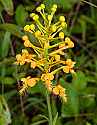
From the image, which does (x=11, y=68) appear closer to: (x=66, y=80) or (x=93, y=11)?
(x=66, y=80)

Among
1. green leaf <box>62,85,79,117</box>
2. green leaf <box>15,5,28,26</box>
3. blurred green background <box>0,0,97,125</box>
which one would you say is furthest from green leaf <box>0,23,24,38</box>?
green leaf <box>62,85,79,117</box>

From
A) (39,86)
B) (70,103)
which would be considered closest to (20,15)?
(39,86)

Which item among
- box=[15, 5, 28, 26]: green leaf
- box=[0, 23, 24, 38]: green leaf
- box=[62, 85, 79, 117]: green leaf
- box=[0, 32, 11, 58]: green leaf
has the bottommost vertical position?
box=[62, 85, 79, 117]: green leaf

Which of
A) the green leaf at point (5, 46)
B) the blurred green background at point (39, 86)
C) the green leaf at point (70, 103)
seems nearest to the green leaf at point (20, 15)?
the blurred green background at point (39, 86)

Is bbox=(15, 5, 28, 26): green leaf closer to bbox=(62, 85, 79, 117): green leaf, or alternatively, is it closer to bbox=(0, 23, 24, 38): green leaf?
bbox=(0, 23, 24, 38): green leaf

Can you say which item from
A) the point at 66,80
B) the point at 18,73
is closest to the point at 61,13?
the point at 66,80

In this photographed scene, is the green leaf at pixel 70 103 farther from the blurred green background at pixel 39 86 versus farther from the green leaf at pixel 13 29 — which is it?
the green leaf at pixel 13 29

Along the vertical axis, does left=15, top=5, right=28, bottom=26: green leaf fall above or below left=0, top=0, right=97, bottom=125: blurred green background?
above

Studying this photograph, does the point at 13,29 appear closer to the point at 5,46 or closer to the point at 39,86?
the point at 5,46
